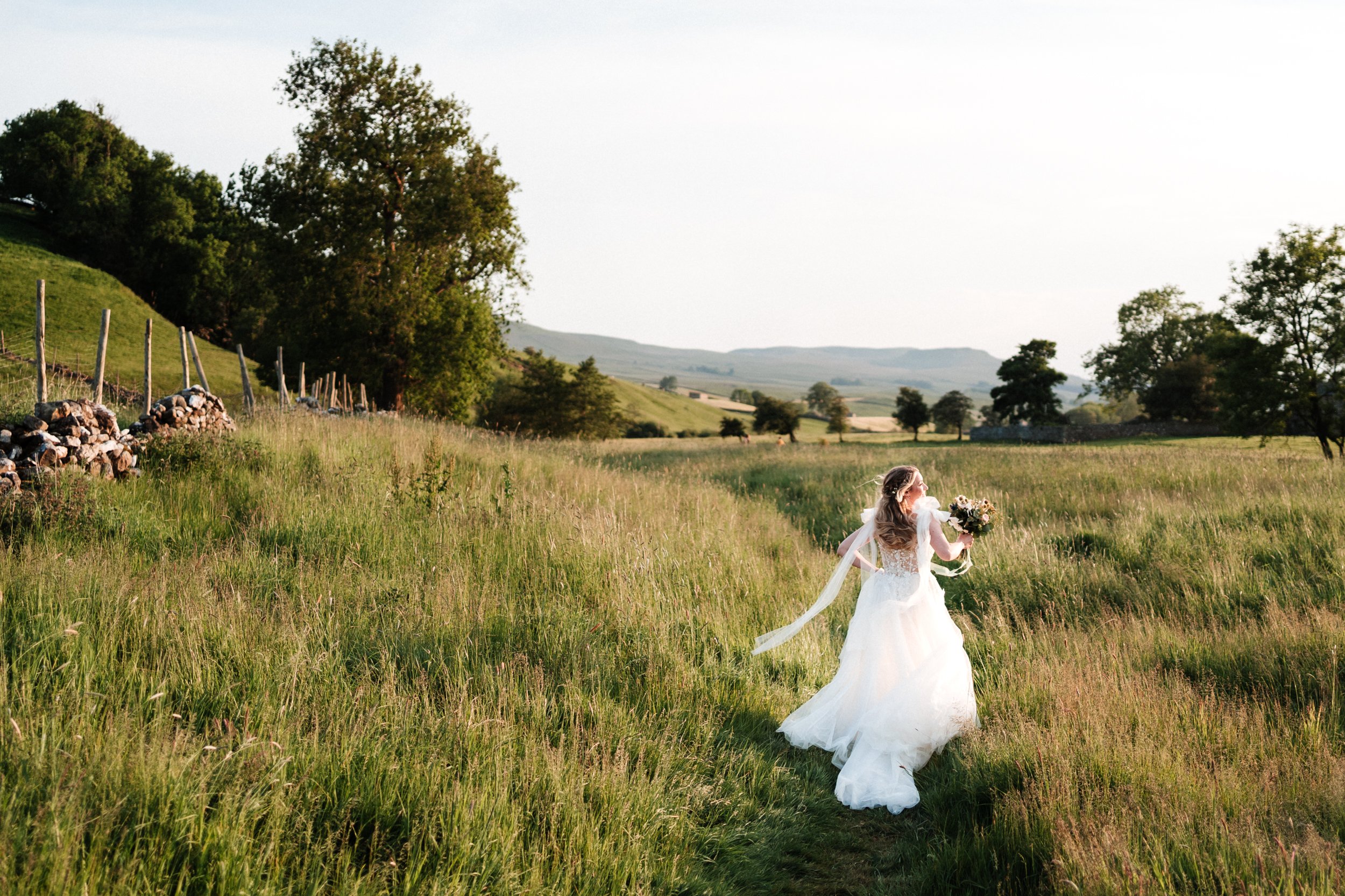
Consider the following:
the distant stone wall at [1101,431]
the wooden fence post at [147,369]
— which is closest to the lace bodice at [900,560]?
the wooden fence post at [147,369]

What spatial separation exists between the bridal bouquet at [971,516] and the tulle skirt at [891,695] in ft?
1.69

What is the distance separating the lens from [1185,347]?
71.5 meters

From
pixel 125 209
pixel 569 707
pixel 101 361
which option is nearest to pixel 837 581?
pixel 569 707

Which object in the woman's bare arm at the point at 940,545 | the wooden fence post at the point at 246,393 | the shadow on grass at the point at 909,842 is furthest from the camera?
the wooden fence post at the point at 246,393

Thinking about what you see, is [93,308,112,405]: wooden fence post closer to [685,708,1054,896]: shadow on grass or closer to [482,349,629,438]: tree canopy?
[685,708,1054,896]: shadow on grass

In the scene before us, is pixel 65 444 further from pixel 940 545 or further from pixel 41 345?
pixel 940 545

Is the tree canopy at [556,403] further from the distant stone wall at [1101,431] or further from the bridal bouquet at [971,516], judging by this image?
the bridal bouquet at [971,516]

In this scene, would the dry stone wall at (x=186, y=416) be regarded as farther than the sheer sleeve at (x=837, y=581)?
Yes

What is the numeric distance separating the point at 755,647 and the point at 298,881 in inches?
182

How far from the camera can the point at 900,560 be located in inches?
253

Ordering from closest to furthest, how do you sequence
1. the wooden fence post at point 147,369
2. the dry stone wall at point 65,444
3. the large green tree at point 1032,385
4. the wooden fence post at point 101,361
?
the dry stone wall at point 65,444 → the wooden fence post at point 101,361 → the wooden fence post at point 147,369 → the large green tree at point 1032,385

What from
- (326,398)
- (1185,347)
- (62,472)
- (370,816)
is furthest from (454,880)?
(1185,347)

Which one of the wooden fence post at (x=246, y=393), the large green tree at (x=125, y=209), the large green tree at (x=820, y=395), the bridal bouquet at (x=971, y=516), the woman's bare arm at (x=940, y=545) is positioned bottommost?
the woman's bare arm at (x=940, y=545)

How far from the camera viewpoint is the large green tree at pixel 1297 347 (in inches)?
1257
